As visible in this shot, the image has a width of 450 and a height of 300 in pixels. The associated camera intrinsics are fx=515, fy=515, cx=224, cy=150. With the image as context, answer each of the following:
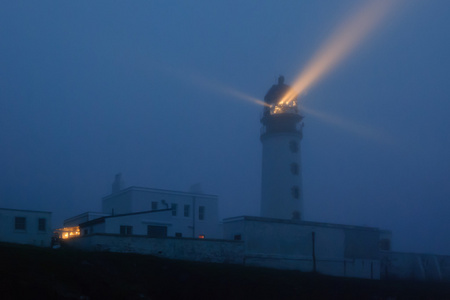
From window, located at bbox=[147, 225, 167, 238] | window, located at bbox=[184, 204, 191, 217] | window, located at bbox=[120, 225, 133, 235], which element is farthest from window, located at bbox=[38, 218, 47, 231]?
window, located at bbox=[184, 204, 191, 217]

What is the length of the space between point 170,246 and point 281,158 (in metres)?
14.8

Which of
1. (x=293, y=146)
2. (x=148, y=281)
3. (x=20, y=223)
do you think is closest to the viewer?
(x=148, y=281)

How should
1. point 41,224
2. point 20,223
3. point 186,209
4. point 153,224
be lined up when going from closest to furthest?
point 20,223, point 41,224, point 153,224, point 186,209

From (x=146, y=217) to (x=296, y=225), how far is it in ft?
36.0

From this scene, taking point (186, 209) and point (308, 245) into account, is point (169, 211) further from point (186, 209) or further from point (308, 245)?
point (308, 245)

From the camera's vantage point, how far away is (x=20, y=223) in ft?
119

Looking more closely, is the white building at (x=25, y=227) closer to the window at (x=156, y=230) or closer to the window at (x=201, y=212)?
the window at (x=156, y=230)

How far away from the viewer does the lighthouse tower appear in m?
42.3

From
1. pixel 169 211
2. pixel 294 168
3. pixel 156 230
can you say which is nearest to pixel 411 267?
pixel 294 168

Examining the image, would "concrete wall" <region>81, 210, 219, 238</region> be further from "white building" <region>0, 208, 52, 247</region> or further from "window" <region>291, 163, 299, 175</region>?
"window" <region>291, 163, 299, 175</region>

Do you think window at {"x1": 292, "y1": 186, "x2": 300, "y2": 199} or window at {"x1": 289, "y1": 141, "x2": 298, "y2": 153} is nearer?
window at {"x1": 292, "y1": 186, "x2": 300, "y2": 199}

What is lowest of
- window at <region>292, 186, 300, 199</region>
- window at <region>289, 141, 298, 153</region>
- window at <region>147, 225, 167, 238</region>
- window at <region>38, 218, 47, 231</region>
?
window at <region>147, 225, 167, 238</region>

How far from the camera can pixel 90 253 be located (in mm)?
28047

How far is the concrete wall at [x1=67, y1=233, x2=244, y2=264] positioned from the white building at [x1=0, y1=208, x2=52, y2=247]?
3.79 meters
